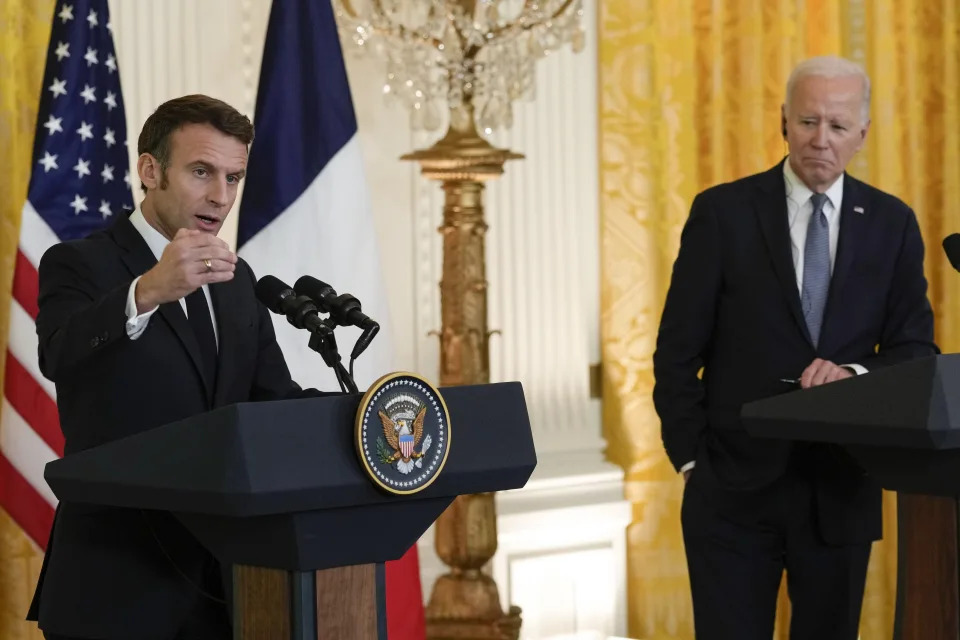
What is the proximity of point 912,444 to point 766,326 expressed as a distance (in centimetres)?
92

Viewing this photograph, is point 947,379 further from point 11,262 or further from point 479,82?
point 11,262

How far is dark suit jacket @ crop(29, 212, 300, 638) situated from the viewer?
2.17 meters

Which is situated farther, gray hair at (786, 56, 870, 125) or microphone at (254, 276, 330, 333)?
gray hair at (786, 56, 870, 125)

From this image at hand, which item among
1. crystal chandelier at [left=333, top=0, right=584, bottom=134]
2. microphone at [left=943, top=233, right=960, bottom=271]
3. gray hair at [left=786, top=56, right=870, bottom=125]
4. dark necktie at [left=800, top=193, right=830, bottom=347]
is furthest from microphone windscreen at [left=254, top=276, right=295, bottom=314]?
crystal chandelier at [left=333, top=0, right=584, bottom=134]

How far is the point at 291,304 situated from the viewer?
6.44 feet

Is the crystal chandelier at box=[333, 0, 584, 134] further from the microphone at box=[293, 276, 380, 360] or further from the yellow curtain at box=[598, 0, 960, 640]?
the microphone at box=[293, 276, 380, 360]

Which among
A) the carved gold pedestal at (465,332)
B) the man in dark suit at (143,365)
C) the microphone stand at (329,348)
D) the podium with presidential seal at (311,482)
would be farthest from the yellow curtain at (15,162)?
the microphone stand at (329,348)

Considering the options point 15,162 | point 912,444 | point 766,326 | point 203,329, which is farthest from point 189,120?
point 15,162

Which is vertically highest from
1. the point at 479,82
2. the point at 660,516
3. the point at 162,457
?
the point at 479,82

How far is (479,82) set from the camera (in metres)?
4.27

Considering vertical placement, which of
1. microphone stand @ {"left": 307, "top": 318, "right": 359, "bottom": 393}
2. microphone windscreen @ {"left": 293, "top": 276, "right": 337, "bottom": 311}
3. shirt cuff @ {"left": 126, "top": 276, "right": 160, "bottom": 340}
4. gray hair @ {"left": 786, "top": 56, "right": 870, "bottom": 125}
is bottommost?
microphone stand @ {"left": 307, "top": 318, "right": 359, "bottom": 393}

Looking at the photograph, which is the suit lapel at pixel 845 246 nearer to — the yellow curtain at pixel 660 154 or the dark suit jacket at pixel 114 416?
the dark suit jacket at pixel 114 416

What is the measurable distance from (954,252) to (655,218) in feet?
9.13

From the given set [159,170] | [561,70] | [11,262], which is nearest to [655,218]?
[561,70]
